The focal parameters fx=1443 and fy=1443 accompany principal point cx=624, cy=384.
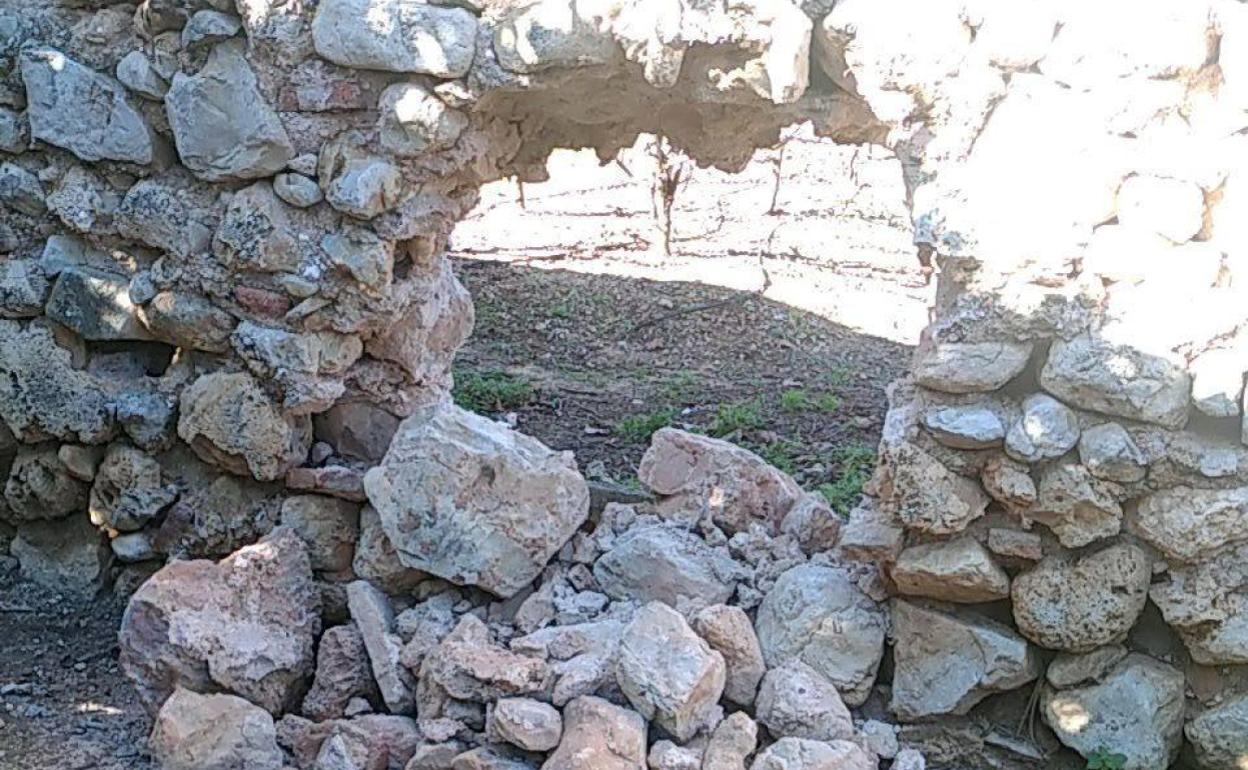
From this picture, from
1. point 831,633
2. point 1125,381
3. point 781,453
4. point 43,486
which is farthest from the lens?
point 781,453

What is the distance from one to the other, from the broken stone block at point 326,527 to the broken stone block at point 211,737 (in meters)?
0.69

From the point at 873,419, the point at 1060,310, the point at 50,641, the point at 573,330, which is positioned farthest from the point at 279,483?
the point at 573,330

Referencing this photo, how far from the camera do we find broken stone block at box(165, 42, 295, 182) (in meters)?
3.91

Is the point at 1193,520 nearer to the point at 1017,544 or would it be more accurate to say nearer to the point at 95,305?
the point at 1017,544

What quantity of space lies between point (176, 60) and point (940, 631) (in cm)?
256

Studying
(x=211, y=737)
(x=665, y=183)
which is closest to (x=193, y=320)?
(x=211, y=737)

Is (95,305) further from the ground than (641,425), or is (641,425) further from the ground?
(95,305)

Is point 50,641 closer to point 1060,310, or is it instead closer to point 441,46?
point 441,46

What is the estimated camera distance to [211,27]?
3891 mm

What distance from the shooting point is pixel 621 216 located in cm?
1011

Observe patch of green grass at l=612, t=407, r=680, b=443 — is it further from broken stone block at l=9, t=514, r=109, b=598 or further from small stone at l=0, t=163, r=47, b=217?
small stone at l=0, t=163, r=47, b=217

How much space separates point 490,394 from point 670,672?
11.4 feet

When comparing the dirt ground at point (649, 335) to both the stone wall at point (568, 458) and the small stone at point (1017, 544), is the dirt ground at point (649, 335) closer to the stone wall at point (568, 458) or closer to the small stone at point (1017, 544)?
the stone wall at point (568, 458)

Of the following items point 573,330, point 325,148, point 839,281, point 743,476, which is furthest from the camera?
point 839,281
